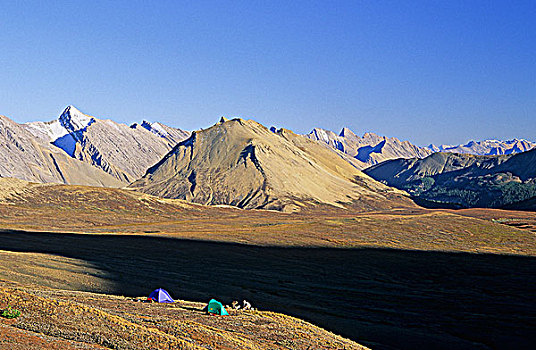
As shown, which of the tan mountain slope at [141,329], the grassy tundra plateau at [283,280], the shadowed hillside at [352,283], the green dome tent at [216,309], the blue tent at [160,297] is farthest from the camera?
the blue tent at [160,297]

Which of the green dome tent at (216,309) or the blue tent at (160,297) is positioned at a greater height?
the green dome tent at (216,309)

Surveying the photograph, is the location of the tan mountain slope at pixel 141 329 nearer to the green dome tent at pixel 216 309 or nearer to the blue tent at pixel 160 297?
the green dome tent at pixel 216 309

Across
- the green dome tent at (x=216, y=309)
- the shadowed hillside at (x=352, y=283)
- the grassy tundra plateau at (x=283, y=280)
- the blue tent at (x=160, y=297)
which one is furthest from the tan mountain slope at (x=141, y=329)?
the shadowed hillside at (x=352, y=283)

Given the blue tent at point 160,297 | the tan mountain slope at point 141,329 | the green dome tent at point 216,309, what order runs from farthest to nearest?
the blue tent at point 160,297
the green dome tent at point 216,309
the tan mountain slope at point 141,329

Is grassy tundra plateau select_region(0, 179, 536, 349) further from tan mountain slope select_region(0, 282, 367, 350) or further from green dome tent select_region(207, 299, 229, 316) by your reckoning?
green dome tent select_region(207, 299, 229, 316)

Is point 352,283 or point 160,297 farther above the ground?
point 352,283

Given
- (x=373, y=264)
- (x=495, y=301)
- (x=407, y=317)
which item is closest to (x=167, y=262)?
(x=373, y=264)

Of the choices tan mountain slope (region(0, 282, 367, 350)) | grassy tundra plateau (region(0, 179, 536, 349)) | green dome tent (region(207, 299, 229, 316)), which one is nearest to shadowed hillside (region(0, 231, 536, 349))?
grassy tundra plateau (region(0, 179, 536, 349))

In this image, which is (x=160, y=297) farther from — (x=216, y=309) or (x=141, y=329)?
(x=141, y=329)

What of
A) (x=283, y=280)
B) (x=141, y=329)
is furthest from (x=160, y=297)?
(x=283, y=280)

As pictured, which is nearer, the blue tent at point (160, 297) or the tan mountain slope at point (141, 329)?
the tan mountain slope at point (141, 329)

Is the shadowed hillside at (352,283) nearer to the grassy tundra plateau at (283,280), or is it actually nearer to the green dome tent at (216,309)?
the grassy tundra plateau at (283,280)

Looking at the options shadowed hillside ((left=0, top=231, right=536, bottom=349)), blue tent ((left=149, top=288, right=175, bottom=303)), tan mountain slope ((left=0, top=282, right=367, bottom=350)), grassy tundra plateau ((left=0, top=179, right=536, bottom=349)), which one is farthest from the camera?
blue tent ((left=149, top=288, right=175, bottom=303))

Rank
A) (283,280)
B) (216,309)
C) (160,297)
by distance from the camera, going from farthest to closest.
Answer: (283,280)
(160,297)
(216,309)
